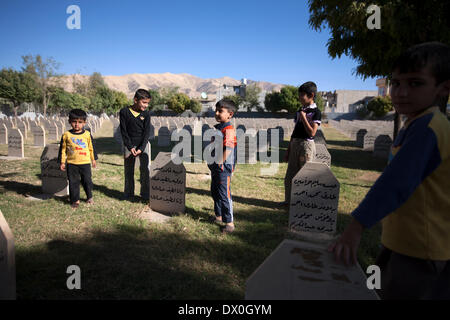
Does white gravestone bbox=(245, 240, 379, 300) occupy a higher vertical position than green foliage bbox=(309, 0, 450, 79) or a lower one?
lower

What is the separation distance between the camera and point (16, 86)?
34.0m

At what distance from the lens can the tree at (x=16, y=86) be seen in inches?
1304

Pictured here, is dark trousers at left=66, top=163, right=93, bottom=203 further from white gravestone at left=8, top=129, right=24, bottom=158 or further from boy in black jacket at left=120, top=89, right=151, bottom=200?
white gravestone at left=8, top=129, right=24, bottom=158

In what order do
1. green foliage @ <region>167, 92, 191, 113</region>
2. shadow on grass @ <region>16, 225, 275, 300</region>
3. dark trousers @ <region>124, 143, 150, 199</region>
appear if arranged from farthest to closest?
green foliage @ <region>167, 92, 191, 113</region> → dark trousers @ <region>124, 143, 150, 199</region> → shadow on grass @ <region>16, 225, 275, 300</region>

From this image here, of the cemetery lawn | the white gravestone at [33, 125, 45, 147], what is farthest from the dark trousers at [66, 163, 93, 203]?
the white gravestone at [33, 125, 45, 147]

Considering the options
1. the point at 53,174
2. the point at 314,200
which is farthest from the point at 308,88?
the point at 53,174

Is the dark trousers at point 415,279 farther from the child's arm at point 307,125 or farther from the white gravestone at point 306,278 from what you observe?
the child's arm at point 307,125

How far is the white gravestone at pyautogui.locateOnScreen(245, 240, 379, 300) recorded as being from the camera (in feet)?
3.59

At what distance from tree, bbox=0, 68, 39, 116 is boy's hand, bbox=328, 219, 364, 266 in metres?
40.6

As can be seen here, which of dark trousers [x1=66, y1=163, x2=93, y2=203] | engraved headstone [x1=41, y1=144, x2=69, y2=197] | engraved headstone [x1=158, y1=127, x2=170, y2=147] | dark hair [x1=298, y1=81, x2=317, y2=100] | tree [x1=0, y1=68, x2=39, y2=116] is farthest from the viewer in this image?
tree [x1=0, y1=68, x2=39, y2=116]

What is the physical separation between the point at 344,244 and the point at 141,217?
12.6 feet

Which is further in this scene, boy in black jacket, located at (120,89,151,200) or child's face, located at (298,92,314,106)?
boy in black jacket, located at (120,89,151,200)

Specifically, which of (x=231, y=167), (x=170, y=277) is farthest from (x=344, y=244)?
(x=231, y=167)

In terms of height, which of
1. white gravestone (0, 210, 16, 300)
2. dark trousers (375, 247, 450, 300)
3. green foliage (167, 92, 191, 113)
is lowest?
white gravestone (0, 210, 16, 300)
